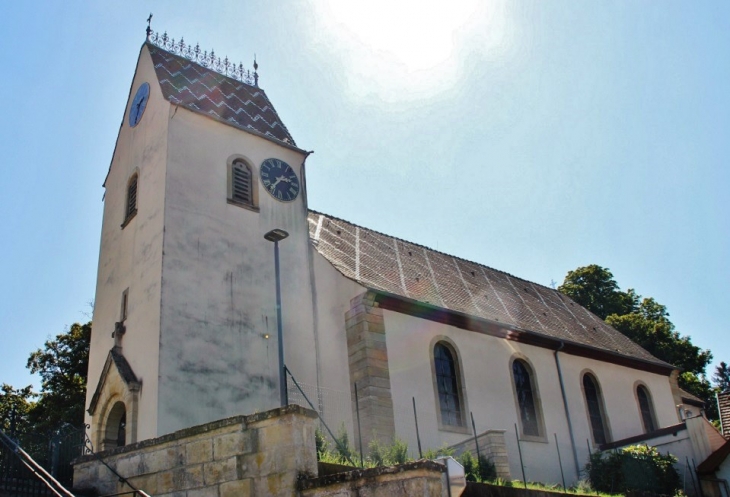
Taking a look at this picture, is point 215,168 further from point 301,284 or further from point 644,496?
point 644,496

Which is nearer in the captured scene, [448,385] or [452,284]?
[448,385]

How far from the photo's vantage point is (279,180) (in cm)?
2109

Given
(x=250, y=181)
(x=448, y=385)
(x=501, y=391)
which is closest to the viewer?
(x=448, y=385)

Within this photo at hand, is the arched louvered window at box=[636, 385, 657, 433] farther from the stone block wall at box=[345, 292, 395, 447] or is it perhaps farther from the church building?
the stone block wall at box=[345, 292, 395, 447]

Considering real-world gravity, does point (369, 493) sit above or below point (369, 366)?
below

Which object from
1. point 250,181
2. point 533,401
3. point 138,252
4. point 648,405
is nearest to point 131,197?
point 138,252

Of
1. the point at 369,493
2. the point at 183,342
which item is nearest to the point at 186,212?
the point at 183,342

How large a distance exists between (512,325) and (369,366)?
636 centimetres

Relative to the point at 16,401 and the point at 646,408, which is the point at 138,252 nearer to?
the point at 16,401

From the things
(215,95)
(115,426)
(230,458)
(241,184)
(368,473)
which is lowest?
(368,473)

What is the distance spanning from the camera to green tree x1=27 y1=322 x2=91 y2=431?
2559 cm

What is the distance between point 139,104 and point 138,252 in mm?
5546

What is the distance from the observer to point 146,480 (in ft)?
34.2

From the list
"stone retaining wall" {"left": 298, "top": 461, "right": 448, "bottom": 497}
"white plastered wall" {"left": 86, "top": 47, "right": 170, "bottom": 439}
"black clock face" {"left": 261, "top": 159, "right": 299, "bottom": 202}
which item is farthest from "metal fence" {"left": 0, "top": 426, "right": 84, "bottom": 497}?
"black clock face" {"left": 261, "top": 159, "right": 299, "bottom": 202}
